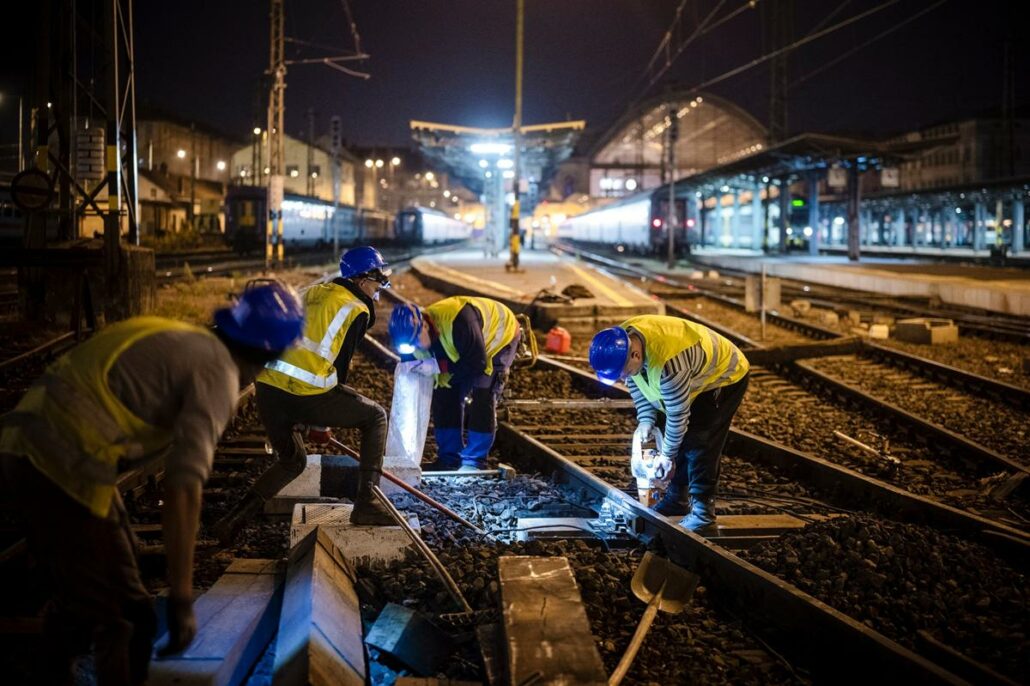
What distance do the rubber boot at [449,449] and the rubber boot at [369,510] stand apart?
7.01ft

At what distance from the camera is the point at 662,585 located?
16.0 ft

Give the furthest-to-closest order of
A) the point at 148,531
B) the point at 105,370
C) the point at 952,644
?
1. the point at 148,531
2. the point at 952,644
3. the point at 105,370

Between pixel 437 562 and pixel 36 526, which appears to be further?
pixel 437 562

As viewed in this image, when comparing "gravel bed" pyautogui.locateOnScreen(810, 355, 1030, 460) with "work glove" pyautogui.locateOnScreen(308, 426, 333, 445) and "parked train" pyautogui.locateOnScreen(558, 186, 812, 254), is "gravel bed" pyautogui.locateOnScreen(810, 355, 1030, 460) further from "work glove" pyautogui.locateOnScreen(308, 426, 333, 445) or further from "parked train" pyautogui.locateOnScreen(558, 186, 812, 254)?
"parked train" pyautogui.locateOnScreen(558, 186, 812, 254)

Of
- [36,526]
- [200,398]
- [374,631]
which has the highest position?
[200,398]

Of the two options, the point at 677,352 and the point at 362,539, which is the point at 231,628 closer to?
the point at 362,539

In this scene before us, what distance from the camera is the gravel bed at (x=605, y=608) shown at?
13.6 ft

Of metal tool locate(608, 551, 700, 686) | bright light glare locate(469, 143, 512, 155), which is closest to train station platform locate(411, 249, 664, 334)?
bright light glare locate(469, 143, 512, 155)

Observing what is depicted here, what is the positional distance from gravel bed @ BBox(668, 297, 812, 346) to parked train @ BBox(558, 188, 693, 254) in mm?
22152

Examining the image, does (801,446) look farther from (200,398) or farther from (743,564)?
(200,398)

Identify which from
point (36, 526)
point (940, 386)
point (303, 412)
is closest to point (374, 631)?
point (303, 412)

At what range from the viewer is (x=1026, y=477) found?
6.84m

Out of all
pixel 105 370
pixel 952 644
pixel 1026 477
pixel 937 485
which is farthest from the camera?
pixel 937 485

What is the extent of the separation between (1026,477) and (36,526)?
6.55m
